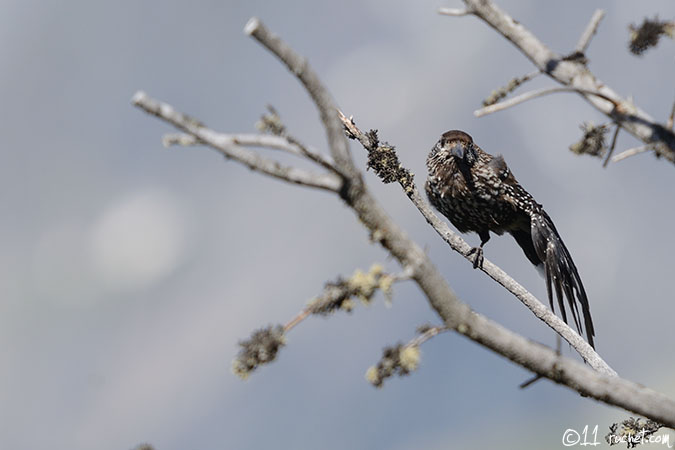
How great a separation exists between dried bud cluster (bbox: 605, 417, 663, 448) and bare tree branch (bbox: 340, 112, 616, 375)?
669 mm

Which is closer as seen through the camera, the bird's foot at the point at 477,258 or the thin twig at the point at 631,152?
the thin twig at the point at 631,152

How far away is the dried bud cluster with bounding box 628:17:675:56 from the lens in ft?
14.4

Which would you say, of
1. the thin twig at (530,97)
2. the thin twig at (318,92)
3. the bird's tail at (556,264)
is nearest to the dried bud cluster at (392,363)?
the thin twig at (318,92)

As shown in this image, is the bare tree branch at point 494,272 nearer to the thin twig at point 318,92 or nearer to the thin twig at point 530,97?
the thin twig at point 530,97

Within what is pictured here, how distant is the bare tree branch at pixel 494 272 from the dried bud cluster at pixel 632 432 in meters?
0.67

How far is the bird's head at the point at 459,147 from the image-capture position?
31.7ft

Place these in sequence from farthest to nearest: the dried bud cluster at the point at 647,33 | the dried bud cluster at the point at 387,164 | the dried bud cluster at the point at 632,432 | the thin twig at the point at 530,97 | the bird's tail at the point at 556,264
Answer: the bird's tail at the point at 556,264, the dried bud cluster at the point at 387,164, the dried bud cluster at the point at 632,432, the dried bud cluster at the point at 647,33, the thin twig at the point at 530,97

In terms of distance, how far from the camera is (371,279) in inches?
127

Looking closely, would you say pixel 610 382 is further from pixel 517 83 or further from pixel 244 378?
pixel 517 83

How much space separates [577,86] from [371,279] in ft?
5.57

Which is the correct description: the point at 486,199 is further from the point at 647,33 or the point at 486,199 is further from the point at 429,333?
the point at 429,333

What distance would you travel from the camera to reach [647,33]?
14.6ft

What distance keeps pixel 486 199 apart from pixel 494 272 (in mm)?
2899

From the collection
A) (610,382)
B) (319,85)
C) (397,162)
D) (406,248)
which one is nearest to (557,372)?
(610,382)
